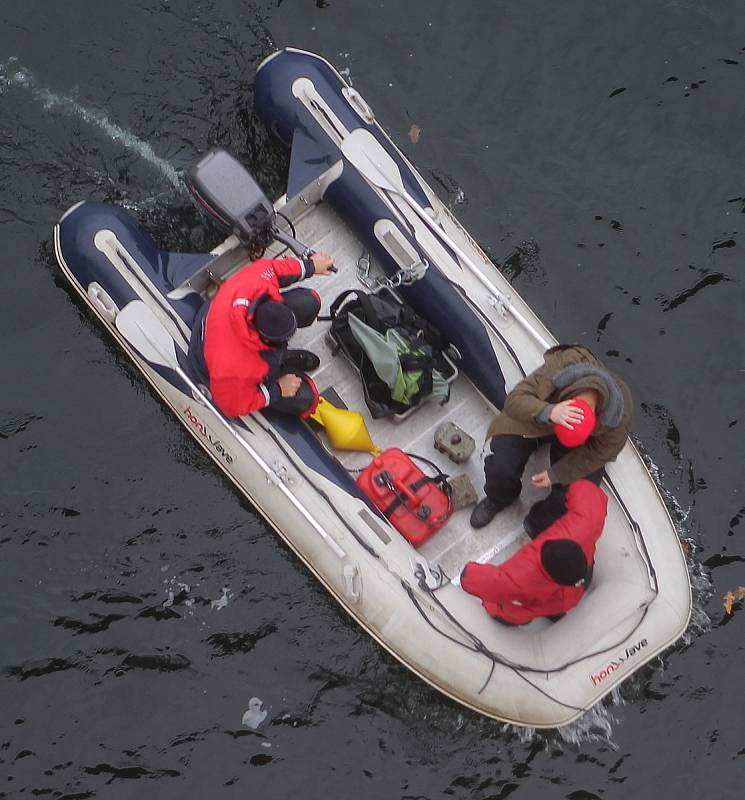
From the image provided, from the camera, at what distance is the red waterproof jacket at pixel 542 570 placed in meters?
5.01

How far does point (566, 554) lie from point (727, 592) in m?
2.51

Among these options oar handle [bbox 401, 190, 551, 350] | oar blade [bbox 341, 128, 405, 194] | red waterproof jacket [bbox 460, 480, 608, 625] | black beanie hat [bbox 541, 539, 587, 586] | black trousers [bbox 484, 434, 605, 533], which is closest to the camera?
black beanie hat [bbox 541, 539, 587, 586]

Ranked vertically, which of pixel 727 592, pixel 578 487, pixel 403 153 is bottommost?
pixel 727 592

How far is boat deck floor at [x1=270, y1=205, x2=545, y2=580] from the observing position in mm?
6191

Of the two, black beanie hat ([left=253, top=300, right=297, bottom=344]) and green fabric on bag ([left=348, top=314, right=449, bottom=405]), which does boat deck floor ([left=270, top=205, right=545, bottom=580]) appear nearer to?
green fabric on bag ([left=348, top=314, right=449, bottom=405])

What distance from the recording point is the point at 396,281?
6355 millimetres

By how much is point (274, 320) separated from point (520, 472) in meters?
1.88

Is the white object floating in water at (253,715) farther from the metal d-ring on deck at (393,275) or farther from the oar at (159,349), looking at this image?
the metal d-ring on deck at (393,275)

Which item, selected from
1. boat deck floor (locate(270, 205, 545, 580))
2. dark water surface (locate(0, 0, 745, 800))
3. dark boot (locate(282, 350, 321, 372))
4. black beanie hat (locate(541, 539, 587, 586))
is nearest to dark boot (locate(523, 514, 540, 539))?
boat deck floor (locate(270, 205, 545, 580))

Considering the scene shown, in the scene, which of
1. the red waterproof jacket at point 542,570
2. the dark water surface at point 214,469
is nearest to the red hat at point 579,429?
the red waterproof jacket at point 542,570

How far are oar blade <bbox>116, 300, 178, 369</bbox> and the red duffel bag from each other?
5.11 feet

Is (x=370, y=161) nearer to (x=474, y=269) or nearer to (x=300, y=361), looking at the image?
(x=474, y=269)

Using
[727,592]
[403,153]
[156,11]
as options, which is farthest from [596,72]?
[727,592]

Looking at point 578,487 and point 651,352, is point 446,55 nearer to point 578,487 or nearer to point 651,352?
point 651,352
